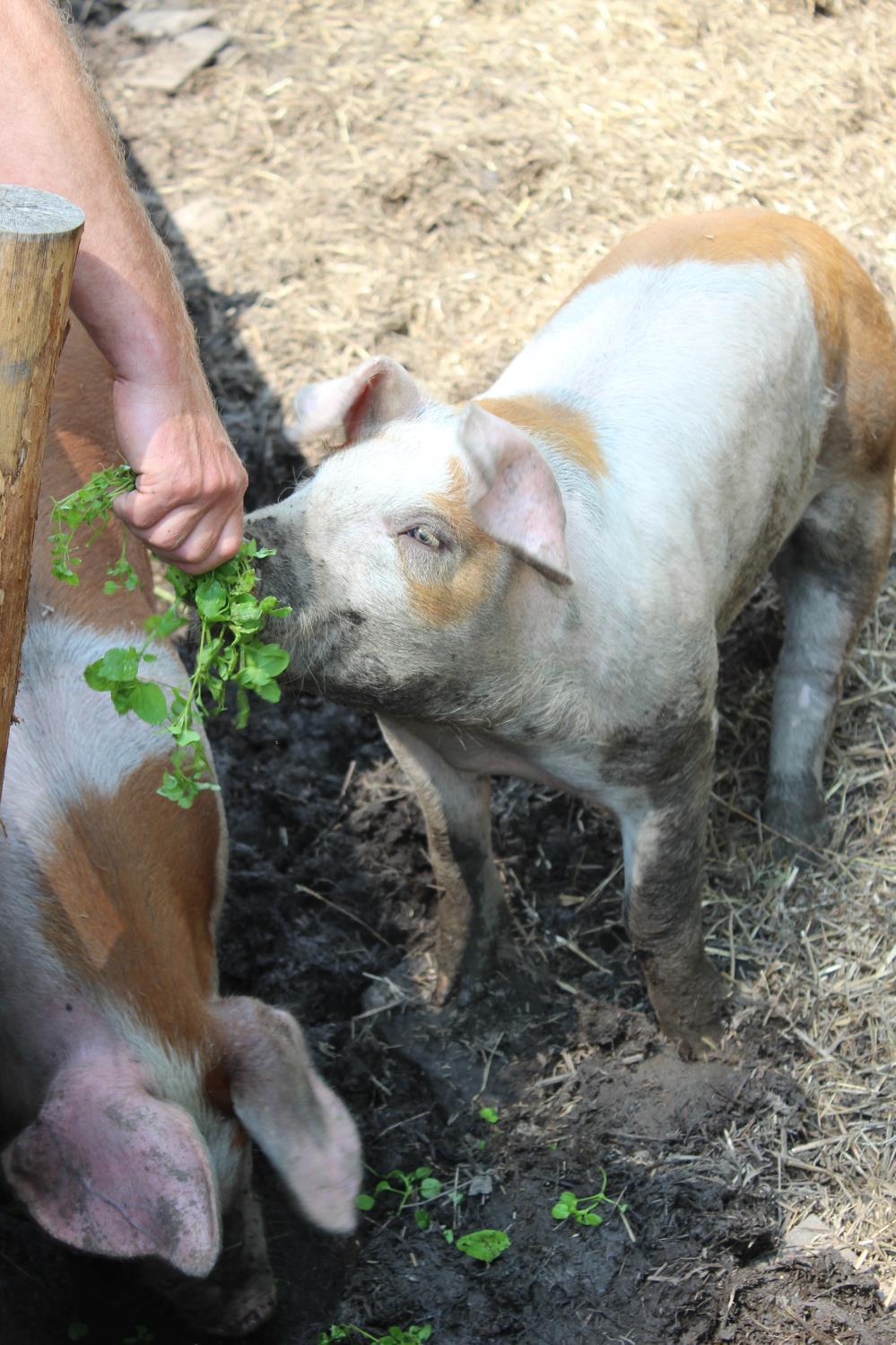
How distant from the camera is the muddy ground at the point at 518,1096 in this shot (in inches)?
131

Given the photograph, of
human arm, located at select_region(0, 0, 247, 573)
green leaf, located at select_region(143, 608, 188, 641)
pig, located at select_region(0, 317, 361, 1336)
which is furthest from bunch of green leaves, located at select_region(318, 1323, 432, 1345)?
human arm, located at select_region(0, 0, 247, 573)

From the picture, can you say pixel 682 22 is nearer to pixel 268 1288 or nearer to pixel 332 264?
pixel 332 264

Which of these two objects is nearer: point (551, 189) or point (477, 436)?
point (477, 436)

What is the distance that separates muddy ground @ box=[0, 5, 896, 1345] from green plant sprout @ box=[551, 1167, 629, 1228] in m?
0.02

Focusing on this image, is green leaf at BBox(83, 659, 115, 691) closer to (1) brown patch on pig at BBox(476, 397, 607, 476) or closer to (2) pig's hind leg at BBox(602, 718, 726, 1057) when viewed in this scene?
(1) brown patch on pig at BBox(476, 397, 607, 476)

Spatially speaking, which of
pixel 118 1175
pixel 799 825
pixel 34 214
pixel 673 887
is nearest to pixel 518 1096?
pixel 673 887

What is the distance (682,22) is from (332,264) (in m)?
2.08

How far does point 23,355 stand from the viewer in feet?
6.66

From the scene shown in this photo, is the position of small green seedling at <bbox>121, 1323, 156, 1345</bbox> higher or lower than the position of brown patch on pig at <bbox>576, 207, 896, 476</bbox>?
lower

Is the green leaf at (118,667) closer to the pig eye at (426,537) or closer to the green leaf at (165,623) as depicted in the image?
the green leaf at (165,623)

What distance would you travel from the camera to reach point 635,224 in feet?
18.5

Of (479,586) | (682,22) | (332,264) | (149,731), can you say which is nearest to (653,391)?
(479,586)

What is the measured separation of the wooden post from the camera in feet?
6.57

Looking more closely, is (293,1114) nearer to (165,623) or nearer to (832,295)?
(165,623)
